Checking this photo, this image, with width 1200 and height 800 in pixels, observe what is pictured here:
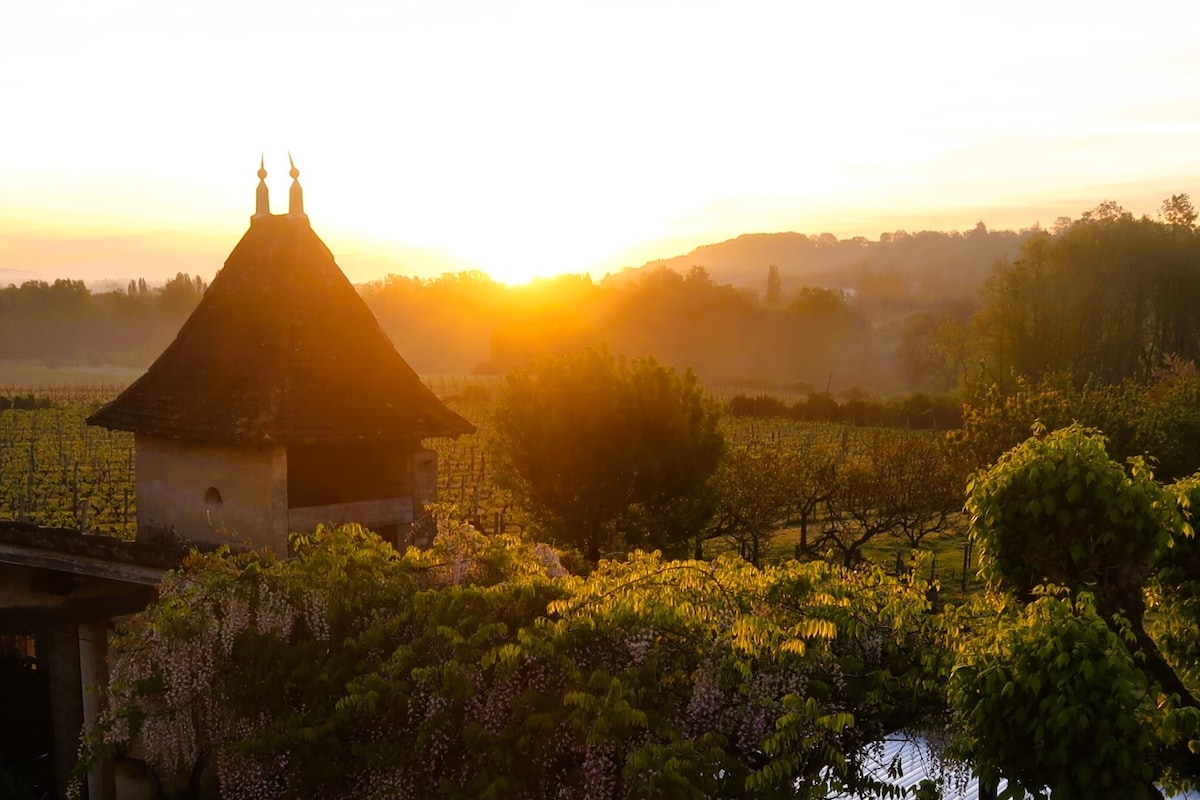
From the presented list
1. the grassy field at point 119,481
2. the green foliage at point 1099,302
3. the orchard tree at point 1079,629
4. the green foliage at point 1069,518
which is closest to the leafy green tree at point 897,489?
the grassy field at point 119,481

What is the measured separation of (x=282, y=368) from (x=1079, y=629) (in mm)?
8917

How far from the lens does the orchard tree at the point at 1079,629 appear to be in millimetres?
5250

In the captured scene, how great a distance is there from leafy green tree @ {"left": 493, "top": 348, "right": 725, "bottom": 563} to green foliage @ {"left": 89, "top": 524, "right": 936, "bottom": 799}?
13415 millimetres

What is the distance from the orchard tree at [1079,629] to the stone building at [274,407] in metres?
7.01

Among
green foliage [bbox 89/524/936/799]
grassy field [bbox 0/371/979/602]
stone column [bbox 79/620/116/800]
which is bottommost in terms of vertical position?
grassy field [bbox 0/371/979/602]

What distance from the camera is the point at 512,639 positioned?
7.26 m

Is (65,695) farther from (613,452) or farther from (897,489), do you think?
(897,489)

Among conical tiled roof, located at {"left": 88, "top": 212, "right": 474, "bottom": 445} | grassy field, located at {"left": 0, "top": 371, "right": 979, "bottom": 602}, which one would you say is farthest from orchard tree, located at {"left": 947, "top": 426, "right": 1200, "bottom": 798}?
grassy field, located at {"left": 0, "top": 371, "right": 979, "bottom": 602}

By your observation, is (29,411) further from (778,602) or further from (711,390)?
(778,602)

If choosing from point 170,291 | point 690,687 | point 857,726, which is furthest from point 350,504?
point 170,291

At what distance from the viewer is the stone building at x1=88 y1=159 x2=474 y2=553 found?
1109 centimetres

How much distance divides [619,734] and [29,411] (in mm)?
55454

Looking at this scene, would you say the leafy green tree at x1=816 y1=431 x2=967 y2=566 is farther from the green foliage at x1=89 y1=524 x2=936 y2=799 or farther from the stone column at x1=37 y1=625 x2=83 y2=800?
the green foliage at x1=89 y1=524 x2=936 y2=799

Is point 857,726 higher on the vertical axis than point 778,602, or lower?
lower
